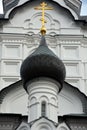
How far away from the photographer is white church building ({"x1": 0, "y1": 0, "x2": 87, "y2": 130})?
347 inches

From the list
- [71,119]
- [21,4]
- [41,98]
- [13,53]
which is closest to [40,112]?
[41,98]

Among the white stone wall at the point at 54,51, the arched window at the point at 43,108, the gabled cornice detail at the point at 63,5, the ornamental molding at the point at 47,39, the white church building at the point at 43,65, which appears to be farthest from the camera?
the gabled cornice detail at the point at 63,5

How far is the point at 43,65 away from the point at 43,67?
0.15 ft

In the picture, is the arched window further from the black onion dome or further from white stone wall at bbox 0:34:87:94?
white stone wall at bbox 0:34:87:94

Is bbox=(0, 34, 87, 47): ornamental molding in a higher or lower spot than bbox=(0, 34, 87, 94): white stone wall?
higher

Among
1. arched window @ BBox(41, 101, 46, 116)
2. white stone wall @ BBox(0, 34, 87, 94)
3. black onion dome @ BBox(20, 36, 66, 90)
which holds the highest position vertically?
white stone wall @ BBox(0, 34, 87, 94)

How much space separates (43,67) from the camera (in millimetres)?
8922

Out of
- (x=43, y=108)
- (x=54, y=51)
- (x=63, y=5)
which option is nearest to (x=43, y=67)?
(x=43, y=108)

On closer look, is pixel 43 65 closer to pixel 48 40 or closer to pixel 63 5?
pixel 48 40

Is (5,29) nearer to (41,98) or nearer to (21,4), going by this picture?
(21,4)

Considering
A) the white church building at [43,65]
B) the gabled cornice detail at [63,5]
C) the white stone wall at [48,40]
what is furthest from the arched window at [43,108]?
the gabled cornice detail at [63,5]

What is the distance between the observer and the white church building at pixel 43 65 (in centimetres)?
880

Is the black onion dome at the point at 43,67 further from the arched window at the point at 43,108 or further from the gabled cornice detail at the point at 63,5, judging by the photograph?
the gabled cornice detail at the point at 63,5

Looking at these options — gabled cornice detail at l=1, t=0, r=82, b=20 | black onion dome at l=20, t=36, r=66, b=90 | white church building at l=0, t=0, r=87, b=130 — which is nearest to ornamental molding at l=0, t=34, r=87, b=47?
white church building at l=0, t=0, r=87, b=130
